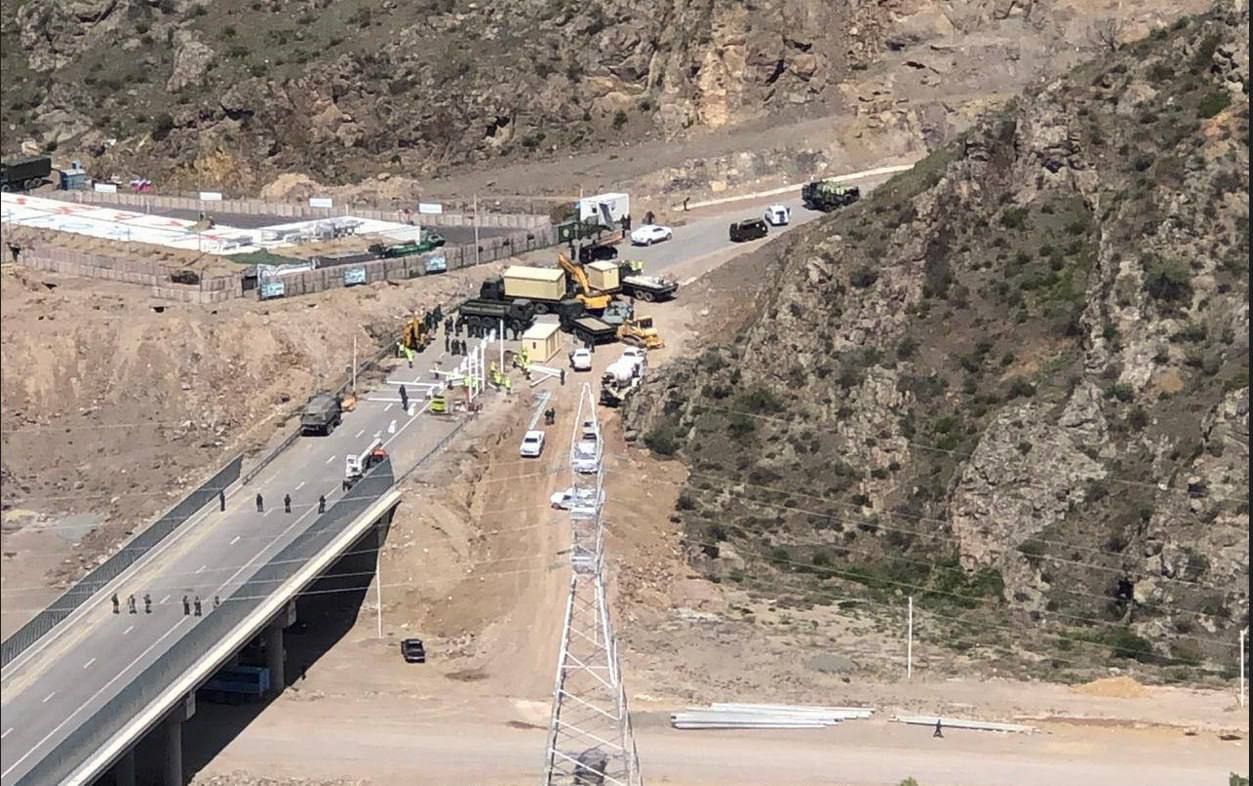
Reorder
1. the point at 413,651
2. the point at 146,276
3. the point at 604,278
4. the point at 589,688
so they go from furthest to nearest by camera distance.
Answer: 1. the point at 604,278
2. the point at 146,276
3. the point at 413,651
4. the point at 589,688

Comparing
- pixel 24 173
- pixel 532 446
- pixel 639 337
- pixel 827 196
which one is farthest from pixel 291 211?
pixel 532 446

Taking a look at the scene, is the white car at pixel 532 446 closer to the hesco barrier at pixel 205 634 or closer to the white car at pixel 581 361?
the hesco barrier at pixel 205 634

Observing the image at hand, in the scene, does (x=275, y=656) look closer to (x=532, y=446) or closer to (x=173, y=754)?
(x=173, y=754)

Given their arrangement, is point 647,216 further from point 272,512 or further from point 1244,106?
point 272,512

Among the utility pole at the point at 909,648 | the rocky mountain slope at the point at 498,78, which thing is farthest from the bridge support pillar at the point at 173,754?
the rocky mountain slope at the point at 498,78

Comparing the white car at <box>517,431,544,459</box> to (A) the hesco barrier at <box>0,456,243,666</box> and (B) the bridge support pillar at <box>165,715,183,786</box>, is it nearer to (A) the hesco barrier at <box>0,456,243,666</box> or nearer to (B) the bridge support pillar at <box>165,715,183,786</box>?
(A) the hesco barrier at <box>0,456,243,666</box>

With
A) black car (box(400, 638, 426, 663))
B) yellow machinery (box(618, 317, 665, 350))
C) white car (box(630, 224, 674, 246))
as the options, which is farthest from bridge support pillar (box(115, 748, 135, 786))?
white car (box(630, 224, 674, 246))
